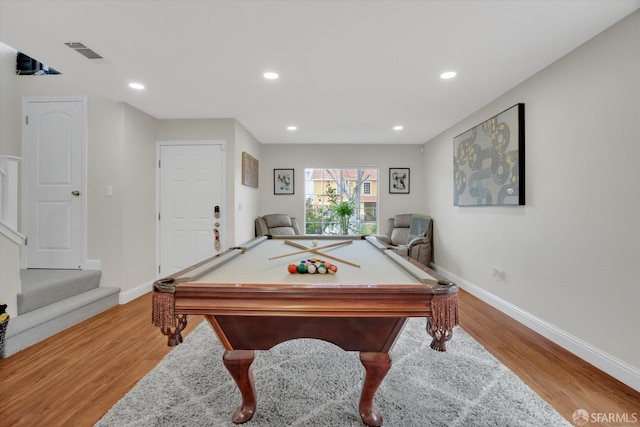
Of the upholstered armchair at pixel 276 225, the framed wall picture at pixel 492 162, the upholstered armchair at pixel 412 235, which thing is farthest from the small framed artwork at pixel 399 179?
the upholstered armchair at pixel 276 225

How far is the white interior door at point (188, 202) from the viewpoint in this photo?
4.16m

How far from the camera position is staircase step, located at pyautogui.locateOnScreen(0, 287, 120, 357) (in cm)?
232

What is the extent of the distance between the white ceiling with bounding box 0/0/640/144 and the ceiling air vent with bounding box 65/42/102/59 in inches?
2.1

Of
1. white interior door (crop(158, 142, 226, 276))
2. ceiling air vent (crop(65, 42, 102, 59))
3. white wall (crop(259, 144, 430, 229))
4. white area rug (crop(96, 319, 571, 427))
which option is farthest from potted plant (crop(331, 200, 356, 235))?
ceiling air vent (crop(65, 42, 102, 59))

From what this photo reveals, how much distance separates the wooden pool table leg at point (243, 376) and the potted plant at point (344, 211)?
4277 mm

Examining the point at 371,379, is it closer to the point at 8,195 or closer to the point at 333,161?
the point at 8,195

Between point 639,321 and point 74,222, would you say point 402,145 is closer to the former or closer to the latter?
point 639,321

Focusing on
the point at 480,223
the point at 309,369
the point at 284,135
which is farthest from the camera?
the point at 284,135

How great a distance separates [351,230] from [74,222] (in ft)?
14.1

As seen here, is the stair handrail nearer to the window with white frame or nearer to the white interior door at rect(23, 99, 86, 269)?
the white interior door at rect(23, 99, 86, 269)

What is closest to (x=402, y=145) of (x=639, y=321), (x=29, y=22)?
(x=639, y=321)

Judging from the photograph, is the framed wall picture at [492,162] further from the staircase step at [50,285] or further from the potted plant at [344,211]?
the staircase step at [50,285]

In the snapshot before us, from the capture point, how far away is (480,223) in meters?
3.74

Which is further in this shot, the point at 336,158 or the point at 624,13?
the point at 336,158
